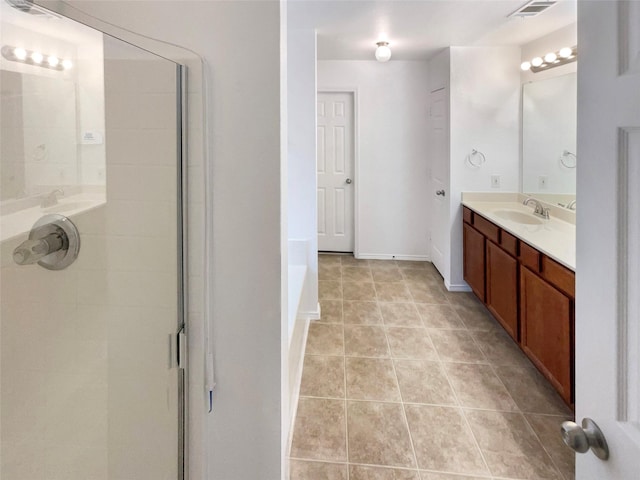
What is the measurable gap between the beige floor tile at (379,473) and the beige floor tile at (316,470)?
39mm

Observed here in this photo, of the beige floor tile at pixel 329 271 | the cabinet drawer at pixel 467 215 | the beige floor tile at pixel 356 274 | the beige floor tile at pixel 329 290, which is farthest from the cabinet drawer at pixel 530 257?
the beige floor tile at pixel 329 271

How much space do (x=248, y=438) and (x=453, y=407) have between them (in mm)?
1299

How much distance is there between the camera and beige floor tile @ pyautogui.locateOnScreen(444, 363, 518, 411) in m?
2.33

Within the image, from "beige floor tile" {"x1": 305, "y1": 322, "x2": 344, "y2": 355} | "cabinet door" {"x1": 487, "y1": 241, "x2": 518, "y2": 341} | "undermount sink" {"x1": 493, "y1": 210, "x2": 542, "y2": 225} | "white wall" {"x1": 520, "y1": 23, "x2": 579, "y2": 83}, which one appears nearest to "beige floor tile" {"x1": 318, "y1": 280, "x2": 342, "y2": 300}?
"beige floor tile" {"x1": 305, "y1": 322, "x2": 344, "y2": 355}

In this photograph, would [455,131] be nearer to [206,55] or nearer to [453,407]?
[453,407]

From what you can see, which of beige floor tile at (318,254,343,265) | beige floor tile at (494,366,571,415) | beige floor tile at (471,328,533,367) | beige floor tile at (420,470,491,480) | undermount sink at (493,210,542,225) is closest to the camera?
beige floor tile at (420,470,491,480)

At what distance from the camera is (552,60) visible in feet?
10.9

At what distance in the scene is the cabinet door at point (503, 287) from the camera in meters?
2.88

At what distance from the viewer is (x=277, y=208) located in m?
1.38

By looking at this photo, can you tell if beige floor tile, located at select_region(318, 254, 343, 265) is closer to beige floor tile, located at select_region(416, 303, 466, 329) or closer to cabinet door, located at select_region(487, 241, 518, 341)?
beige floor tile, located at select_region(416, 303, 466, 329)

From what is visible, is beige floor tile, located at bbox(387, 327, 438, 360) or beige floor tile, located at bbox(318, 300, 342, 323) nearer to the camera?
beige floor tile, located at bbox(387, 327, 438, 360)

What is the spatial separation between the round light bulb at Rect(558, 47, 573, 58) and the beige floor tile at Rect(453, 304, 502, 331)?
6.71ft

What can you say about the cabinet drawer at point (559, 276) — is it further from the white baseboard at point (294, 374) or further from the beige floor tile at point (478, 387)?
the white baseboard at point (294, 374)

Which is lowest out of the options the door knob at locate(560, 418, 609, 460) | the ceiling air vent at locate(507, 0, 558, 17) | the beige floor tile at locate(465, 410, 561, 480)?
the beige floor tile at locate(465, 410, 561, 480)
